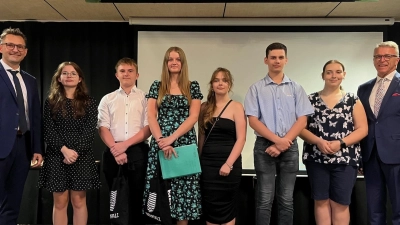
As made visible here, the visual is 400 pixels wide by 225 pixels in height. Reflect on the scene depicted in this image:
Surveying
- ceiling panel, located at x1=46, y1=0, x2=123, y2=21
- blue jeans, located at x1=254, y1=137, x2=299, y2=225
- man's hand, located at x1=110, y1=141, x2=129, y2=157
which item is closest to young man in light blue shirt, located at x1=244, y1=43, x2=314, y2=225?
blue jeans, located at x1=254, y1=137, x2=299, y2=225

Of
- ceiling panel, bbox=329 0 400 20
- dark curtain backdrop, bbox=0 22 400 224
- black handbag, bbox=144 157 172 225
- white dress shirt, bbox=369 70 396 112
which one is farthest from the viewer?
dark curtain backdrop, bbox=0 22 400 224

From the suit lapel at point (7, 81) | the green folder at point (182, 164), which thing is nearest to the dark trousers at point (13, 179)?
the suit lapel at point (7, 81)

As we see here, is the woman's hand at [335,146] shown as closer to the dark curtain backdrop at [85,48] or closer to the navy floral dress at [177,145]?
the navy floral dress at [177,145]

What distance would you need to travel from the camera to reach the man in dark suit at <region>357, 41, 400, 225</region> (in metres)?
2.40

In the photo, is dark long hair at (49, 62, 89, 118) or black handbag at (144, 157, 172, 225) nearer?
→ black handbag at (144, 157, 172, 225)

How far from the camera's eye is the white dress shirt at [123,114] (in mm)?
2521

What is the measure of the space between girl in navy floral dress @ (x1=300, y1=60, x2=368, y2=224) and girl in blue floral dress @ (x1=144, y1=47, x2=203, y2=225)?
89 centimetres

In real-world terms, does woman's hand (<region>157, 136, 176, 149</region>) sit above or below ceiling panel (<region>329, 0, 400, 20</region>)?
below

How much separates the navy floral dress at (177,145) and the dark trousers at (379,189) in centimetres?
131

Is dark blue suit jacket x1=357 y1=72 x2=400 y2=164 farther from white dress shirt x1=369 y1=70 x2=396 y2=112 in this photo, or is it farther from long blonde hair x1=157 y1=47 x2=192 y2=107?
long blonde hair x1=157 y1=47 x2=192 y2=107

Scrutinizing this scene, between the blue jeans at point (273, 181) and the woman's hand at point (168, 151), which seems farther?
the blue jeans at point (273, 181)

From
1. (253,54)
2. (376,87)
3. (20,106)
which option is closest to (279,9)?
(253,54)

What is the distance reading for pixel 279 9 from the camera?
3.56 m

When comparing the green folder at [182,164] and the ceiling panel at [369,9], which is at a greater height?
the ceiling panel at [369,9]
